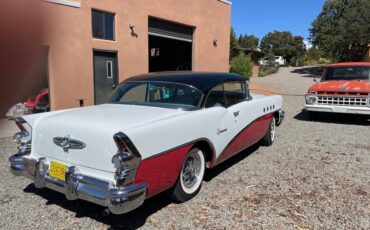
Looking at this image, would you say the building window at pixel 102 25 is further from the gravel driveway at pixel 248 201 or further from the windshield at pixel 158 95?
Result: the windshield at pixel 158 95

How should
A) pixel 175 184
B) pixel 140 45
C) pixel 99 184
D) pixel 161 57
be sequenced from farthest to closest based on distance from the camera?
pixel 161 57, pixel 140 45, pixel 175 184, pixel 99 184

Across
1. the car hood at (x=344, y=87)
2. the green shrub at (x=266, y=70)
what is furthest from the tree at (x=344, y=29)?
the car hood at (x=344, y=87)

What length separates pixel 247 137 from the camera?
4973 millimetres

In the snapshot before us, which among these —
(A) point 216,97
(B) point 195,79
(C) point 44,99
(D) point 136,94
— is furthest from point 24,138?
(C) point 44,99

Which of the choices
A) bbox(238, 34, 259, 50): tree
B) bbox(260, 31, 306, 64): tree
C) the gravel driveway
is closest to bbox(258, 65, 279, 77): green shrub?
the gravel driveway

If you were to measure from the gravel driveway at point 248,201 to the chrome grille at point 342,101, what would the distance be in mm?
2871

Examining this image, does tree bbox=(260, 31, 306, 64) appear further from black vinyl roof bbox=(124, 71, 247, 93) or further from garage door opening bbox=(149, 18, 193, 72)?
black vinyl roof bbox=(124, 71, 247, 93)

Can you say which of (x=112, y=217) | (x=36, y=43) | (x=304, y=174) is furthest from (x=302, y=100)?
(x=36, y=43)

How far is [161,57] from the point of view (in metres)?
18.2

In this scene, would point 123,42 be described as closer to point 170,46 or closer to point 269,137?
point 269,137

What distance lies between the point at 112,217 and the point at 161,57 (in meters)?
15.5

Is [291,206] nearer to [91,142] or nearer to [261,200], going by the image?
[261,200]

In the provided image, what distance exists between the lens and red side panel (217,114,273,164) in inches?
175

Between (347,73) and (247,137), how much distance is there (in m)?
5.64
